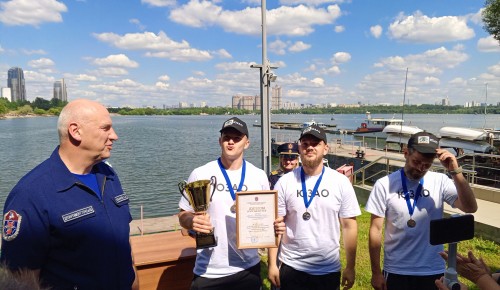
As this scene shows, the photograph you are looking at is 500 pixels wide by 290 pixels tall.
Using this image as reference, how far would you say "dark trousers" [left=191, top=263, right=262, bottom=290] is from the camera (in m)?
2.94

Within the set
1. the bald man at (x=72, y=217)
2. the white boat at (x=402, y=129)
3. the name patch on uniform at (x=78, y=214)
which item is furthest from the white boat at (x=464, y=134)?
the name patch on uniform at (x=78, y=214)

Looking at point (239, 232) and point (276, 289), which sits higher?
point (239, 232)

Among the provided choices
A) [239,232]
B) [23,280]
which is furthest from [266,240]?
[23,280]

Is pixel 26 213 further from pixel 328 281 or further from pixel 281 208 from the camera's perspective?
pixel 328 281

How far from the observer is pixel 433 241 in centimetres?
180

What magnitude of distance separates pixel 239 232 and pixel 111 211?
3.72 ft

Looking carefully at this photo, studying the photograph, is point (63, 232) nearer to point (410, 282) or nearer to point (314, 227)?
point (314, 227)

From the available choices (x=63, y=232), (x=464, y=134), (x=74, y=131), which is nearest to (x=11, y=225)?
(x=63, y=232)

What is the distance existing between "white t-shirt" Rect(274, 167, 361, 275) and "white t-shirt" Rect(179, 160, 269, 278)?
38 cm

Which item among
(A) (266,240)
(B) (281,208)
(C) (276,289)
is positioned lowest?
(C) (276,289)

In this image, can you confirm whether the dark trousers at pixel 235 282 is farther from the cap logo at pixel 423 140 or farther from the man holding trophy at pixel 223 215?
the cap logo at pixel 423 140

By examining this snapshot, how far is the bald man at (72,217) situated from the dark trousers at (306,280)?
1495 mm

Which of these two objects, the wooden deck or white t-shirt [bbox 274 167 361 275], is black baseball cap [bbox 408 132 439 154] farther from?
the wooden deck

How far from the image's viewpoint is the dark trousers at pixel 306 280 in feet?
10.2
